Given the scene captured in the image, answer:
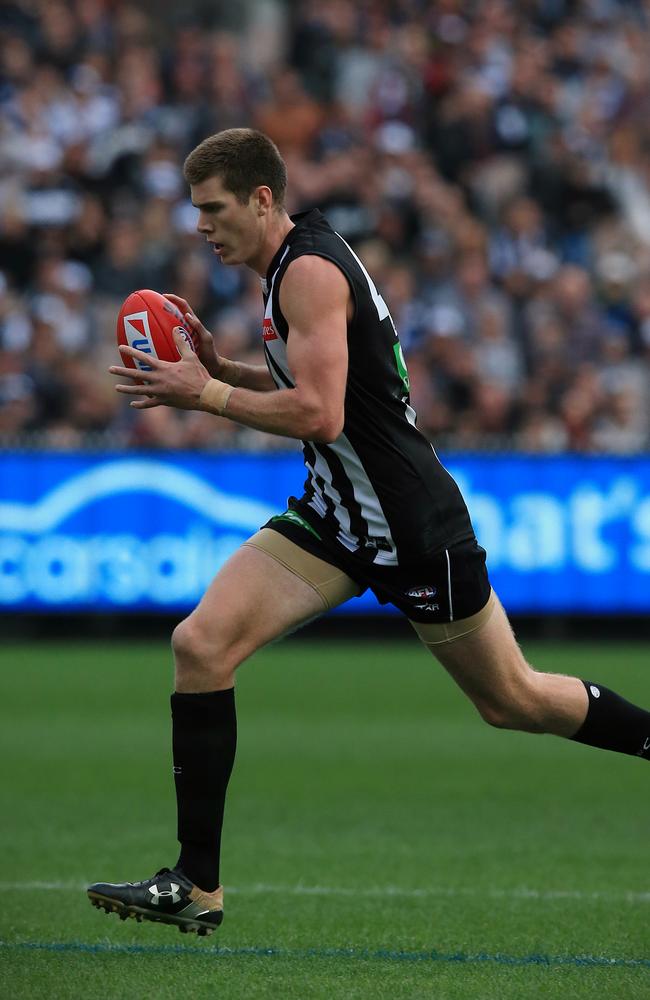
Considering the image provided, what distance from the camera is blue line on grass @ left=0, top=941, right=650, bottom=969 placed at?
17.0 feet

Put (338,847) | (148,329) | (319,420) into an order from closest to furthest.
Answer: (319,420), (148,329), (338,847)

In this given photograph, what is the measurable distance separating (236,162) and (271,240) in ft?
0.89

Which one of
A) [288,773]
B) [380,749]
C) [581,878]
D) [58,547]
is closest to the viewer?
[581,878]

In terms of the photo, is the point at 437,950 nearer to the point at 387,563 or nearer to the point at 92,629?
the point at 387,563

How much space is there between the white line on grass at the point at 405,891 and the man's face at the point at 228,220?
238 centimetres

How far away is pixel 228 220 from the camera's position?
546 centimetres

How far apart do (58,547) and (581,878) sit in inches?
352

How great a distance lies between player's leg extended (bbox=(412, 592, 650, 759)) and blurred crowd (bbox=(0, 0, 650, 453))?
9760 mm

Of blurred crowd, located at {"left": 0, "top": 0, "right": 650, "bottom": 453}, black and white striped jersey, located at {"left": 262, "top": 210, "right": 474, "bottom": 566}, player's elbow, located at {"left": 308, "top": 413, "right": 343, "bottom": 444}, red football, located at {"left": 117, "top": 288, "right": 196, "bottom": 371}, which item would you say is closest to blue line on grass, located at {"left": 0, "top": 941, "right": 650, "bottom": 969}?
black and white striped jersey, located at {"left": 262, "top": 210, "right": 474, "bottom": 566}

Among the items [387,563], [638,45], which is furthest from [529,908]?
[638,45]

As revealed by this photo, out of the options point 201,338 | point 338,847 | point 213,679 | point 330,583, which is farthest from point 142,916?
point 338,847

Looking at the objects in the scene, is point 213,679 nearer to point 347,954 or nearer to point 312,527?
point 312,527

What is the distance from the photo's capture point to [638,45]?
66.3 feet

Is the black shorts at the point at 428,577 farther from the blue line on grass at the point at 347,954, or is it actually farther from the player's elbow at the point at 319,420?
the blue line on grass at the point at 347,954
